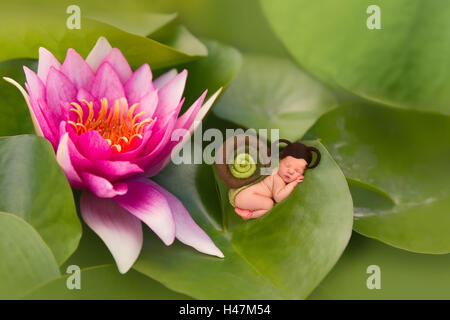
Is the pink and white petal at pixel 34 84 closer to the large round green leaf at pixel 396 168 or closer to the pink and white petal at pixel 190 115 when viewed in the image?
the pink and white petal at pixel 190 115

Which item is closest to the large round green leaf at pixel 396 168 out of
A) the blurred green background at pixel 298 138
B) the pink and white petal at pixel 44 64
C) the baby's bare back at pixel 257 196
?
the blurred green background at pixel 298 138

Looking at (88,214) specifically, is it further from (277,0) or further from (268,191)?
(277,0)

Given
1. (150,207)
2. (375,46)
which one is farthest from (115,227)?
(375,46)

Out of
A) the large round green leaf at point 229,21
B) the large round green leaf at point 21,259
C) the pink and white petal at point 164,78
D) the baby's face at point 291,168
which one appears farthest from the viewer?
the large round green leaf at point 229,21

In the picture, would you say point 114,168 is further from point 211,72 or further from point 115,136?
point 211,72

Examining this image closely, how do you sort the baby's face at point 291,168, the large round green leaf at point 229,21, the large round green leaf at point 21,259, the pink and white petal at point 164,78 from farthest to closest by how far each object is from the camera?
the large round green leaf at point 229,21, the pink and white petal at point 164,78, the baby's face at point 291,168, the large round green leaf at point 21,259
